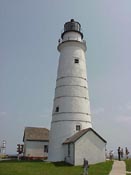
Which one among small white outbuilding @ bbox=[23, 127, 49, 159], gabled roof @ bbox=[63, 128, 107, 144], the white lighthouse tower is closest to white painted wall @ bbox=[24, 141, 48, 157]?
small white outbuilding @ bbox=[23, 127, 49, 159]

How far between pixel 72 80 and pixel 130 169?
10919 millimetres

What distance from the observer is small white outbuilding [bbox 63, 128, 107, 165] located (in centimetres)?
2313

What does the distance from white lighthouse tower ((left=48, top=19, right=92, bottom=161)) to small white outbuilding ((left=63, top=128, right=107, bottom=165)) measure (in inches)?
46.2

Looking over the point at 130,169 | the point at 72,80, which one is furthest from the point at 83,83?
the point at 130,169

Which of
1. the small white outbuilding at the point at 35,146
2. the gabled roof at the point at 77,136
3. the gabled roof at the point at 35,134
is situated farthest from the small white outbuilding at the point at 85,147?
the gabled roof at the point at 35,134

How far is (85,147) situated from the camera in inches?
932

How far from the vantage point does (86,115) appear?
26453 millimetres

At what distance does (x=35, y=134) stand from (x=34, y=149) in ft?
7.42

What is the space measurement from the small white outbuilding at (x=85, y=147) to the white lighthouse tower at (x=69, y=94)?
3.85 feet

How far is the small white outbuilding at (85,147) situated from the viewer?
23127 mm

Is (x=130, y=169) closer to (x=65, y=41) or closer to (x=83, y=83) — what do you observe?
(x=83, y=83)

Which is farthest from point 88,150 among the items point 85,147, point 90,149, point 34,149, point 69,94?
point 34,149

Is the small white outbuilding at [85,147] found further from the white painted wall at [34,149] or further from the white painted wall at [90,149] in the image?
the white painted wall at [34,149]

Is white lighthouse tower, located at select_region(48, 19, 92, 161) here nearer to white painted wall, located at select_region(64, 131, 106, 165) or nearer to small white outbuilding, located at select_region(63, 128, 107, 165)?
small white outbuilding, located at select_region(63, 128, 107, 165)
